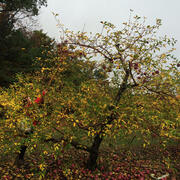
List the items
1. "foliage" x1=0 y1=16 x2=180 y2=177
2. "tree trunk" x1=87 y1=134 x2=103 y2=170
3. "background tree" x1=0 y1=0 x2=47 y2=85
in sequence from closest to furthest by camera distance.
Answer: "foliage" x1=0 y1=16 x2=180 y2=177
"tree trunk" x1=87 y1=134 x2=103 y2=170
"background tree" x1=0 y1=0 x2=47 y2=85

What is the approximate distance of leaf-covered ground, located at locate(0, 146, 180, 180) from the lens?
4358 mm

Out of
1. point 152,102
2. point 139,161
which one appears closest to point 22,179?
point 152,102

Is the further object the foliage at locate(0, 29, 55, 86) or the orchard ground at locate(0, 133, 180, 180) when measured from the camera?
the foliage at locate(0, 29, 55, 86)

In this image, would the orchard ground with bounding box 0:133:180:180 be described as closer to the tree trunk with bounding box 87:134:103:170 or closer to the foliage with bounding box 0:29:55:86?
the tree trunk with bounding box 87:134:103:170

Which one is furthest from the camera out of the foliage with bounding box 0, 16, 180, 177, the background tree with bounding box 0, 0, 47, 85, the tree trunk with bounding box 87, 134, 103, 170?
the background tree with bounding box 0, 0, 47, 85

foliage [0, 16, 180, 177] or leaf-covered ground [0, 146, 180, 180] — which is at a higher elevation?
foliage [0, 16, 180, 177]

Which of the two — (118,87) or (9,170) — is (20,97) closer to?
(9,170)

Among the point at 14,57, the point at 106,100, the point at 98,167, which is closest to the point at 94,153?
the point at 98,167

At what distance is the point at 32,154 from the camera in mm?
5730

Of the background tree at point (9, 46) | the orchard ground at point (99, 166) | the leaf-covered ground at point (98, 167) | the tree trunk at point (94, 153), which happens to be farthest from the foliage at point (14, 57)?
the tree trunk at point (94, 153)

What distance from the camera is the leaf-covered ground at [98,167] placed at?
436 cm

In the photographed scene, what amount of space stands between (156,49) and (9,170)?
5.25 m

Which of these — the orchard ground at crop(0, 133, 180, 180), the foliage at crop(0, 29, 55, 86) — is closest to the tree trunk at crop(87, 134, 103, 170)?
the orchard ground at crop(0, 133, 180, 180)

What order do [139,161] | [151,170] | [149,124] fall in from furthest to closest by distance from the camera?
[139,161]
[151,170]
[149,124]
